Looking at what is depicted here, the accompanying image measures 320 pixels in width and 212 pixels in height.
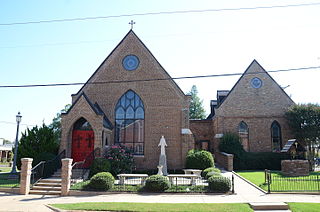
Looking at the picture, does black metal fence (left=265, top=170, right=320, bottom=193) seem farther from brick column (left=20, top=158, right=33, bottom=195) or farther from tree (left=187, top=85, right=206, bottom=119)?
tree (left=187, top=85, right=206, bottom=119)

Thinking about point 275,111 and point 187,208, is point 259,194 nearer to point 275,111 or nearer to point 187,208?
A: point 187,208

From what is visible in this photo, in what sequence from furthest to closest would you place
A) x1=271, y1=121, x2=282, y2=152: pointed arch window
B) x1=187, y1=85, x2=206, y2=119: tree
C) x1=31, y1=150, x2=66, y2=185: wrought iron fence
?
x1=187, y1=85, x2=206, y2=119: tree
x1=271, y1=121, x2=282, y2=152: pointed arch window
x1=31, y1=150, x2=66, y2=185: wrought iron fence

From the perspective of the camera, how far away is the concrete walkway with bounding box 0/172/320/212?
10.7 m

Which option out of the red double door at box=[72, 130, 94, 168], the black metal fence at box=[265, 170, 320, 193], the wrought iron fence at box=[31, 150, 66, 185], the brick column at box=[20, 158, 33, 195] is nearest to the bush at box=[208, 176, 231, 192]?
the black metal fence at box=[265, 170, 320, 193]

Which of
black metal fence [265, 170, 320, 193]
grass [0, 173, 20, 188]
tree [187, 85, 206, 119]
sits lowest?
grass [0, 173, 20, 188]

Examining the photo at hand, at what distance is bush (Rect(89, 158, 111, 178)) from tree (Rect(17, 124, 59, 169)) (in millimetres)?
3465

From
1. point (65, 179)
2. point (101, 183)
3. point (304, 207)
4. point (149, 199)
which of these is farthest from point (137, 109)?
point (304, 207)

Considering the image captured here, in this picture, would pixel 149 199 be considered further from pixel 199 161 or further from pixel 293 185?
pixel 293 185

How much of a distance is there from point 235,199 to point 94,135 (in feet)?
34.0

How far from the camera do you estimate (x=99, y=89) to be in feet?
71.1

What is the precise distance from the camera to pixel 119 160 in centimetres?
1762

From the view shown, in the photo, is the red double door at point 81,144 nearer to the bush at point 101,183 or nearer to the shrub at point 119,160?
the shrub at point 119,160

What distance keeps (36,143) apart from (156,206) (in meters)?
11.8

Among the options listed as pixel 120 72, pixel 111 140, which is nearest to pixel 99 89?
pixel 120 72
